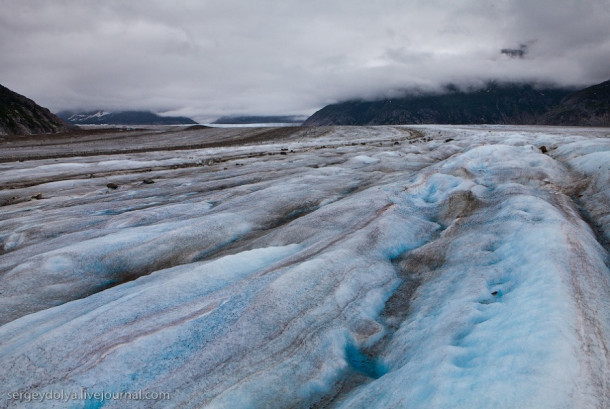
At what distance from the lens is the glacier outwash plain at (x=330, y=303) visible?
455cm

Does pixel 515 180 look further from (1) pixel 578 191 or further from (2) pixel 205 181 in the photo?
(2) pixel 205 181

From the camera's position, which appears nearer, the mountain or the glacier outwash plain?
the glacier outwash plain

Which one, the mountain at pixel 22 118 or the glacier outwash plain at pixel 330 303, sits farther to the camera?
the mountain at pixel 22 118

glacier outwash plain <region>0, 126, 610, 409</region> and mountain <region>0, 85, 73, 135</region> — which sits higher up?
mountain <region>0, 85, 73, 135</region>

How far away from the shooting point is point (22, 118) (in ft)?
337

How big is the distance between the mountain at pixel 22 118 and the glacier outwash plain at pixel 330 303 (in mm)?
111652

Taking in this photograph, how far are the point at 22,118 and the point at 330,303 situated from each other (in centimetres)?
12858

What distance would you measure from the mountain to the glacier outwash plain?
112m

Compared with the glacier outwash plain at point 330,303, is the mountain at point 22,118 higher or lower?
higher

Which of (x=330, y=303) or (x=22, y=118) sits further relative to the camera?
(x=22, y=118)

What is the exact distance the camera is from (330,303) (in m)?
6.51

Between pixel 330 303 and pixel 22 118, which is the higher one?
pixel 22 118

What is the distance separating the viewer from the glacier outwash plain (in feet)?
14.9

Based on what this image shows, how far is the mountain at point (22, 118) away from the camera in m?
97.1
